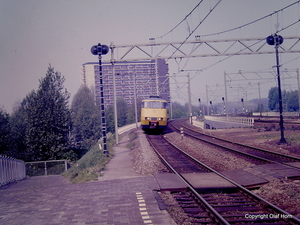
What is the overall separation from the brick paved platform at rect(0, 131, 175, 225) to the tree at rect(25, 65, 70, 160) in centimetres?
2488

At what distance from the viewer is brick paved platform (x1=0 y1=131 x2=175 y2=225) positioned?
690 centimetres

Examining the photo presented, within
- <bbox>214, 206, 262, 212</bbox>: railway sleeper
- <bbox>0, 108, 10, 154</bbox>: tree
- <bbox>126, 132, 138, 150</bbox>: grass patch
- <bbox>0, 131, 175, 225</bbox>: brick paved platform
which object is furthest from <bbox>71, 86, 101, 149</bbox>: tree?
<bbox>214, 206, 262, 212</bbox>: railway sleeper

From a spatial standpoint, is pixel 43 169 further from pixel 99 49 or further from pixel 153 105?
pixel 99 49

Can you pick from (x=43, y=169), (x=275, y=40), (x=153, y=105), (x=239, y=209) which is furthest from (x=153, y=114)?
(x=239, y=209)

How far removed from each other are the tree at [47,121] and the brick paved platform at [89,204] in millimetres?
24877

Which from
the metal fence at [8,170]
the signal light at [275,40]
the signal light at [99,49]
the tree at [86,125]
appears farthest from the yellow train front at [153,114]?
the tree at [86,125]

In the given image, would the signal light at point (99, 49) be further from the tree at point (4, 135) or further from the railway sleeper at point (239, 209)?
the tree at point (4, 135)

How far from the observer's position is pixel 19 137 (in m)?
41.9

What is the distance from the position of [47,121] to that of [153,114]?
13835 mm

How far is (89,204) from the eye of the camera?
8.12 meters

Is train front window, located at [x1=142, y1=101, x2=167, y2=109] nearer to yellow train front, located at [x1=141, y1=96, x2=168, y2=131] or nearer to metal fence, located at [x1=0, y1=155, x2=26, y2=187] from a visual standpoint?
yellow train front, located at [x1=141, y1=96, x2=168, y2=131]

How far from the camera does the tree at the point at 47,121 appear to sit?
34.3 metres

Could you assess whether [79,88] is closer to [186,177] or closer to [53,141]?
[53,141]

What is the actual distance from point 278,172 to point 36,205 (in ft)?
26.9
